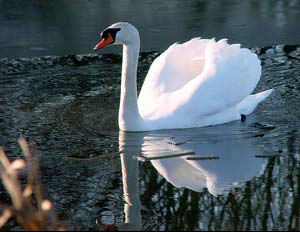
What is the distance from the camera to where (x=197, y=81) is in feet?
25.0

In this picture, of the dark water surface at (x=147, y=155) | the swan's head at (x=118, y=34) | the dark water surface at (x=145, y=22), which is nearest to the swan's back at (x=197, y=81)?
the dark water surface at (x=147, y=155)

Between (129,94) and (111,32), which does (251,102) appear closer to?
(129,94)

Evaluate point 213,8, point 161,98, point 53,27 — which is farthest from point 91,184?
point 213,8

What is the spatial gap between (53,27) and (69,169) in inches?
240

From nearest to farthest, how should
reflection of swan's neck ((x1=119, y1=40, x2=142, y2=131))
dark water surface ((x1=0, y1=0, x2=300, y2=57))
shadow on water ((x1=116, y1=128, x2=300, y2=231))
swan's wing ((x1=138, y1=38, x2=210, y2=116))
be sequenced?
shadow on water ((x1=116, y1=128, x2=300, y2=231)) → reflection of swan's neck ((x1=119, y1=40, x2=142, y2=131)) → swan's wing ((x1=138, y1=38, x2=210, y2=116)) → dark water surface ((x1=0, y1=0, x2=300, y2=57))

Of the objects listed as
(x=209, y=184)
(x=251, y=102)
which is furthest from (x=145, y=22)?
(x=209, y=184)

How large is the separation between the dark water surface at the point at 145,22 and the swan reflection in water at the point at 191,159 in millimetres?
3628

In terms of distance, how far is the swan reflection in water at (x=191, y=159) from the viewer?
19.2ft

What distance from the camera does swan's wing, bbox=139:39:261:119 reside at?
7.51 m

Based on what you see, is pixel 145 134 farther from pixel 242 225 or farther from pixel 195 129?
pixel 242 225

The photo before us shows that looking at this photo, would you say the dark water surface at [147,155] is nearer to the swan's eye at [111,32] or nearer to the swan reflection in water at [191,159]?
the swan reflection in water at [191,159]

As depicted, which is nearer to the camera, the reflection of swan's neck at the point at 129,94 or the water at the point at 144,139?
the water at the point at 144,139

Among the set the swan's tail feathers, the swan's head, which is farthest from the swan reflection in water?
the swan's head

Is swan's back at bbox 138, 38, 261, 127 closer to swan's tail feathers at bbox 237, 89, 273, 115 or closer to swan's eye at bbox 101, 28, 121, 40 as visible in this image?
swan's tail feathers at bbox 237, 89, 273, 115
